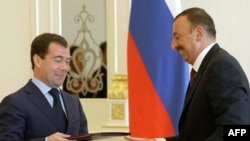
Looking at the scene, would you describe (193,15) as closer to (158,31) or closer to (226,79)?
(226,79)

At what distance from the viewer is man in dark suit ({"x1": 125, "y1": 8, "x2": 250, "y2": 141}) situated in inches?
84.6

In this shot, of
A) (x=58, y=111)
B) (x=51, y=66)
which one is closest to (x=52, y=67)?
(x=51, y=66)

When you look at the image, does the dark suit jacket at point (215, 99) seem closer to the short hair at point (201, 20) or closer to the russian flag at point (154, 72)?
the short hair at point (201, 20)

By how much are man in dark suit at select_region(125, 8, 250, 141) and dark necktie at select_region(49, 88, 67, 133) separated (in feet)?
2.41

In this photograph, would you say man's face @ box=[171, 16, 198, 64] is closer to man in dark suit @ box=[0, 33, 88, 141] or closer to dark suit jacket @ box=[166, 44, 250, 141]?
dark suit jacket @ box=[166, 44, 250, 141]

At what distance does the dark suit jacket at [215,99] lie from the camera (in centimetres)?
214

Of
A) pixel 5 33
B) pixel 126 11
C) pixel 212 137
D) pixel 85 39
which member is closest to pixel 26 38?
pixel 5 33

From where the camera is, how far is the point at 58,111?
2828mm

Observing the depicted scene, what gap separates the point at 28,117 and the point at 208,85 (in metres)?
1.06

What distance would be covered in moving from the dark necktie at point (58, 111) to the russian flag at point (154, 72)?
60 cm

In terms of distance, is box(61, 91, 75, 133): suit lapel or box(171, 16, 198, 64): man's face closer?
box(171, 16, 198, 64): man's face

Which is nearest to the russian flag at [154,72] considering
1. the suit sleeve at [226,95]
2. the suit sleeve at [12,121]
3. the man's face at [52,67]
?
the man's face at [52,67]

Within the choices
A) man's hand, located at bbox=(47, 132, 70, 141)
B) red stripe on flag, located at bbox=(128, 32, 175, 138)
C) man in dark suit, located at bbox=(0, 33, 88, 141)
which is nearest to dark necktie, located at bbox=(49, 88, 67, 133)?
man in dark suit, located at bbox=(0, 33, 88, 141)

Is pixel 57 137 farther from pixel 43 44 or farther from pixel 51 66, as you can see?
pixel 43 44
